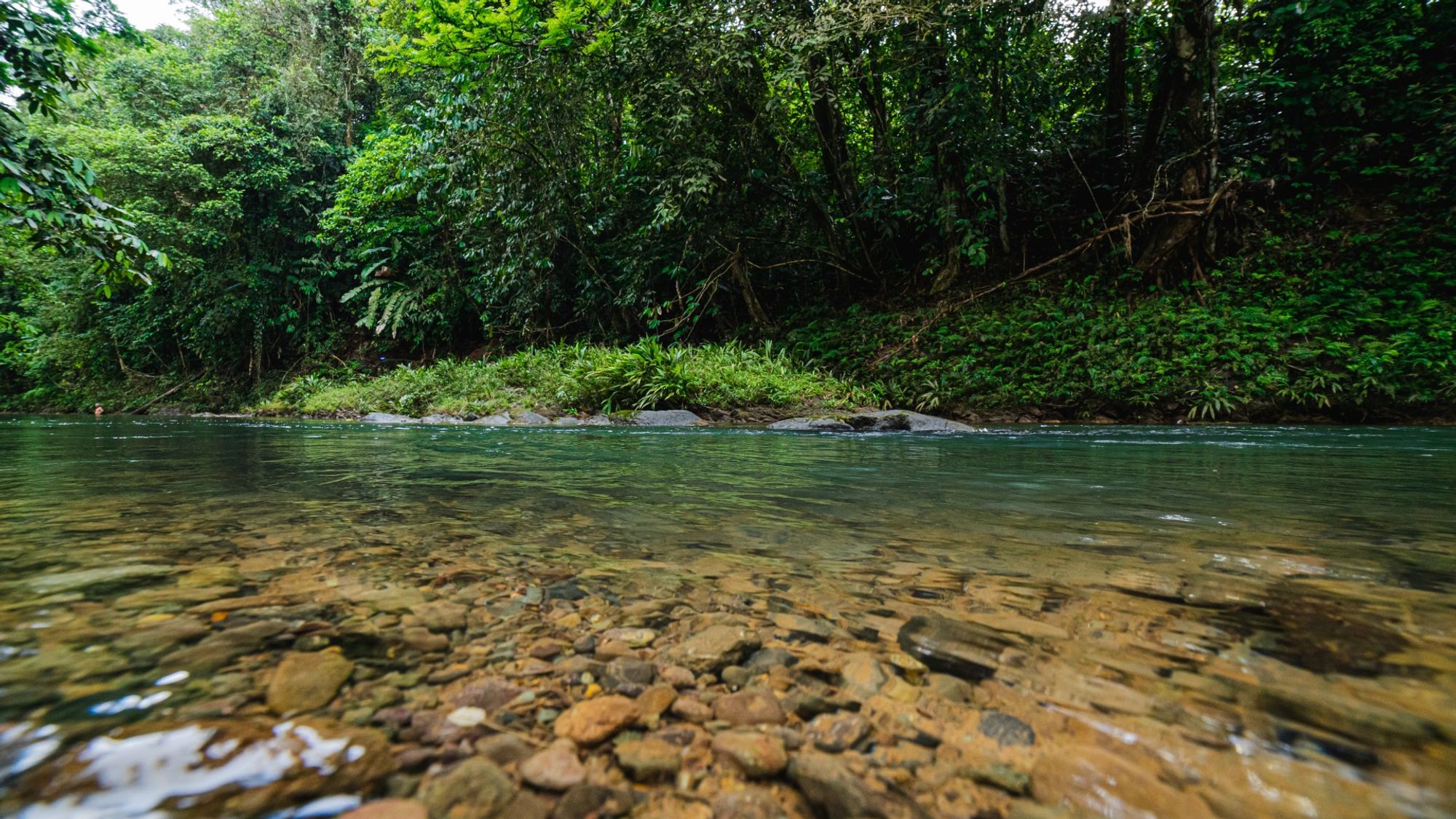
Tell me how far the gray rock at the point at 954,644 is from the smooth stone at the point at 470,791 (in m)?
0.58

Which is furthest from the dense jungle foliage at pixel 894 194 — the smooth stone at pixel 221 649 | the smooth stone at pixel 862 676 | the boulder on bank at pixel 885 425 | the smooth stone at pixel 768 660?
the smooth stone at pixel 862 676

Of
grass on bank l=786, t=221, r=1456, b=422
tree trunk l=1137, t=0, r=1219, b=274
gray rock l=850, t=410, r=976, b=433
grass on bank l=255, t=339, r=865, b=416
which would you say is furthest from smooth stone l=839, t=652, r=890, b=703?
tree trunk l=1137, t=0, r=1219, b=274

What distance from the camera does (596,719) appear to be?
75 cm

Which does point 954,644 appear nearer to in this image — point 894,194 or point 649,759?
point 649,759

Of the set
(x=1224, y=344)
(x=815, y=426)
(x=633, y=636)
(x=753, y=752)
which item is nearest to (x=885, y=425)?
(x=815, y=426)

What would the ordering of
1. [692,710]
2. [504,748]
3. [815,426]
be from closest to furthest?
[504,748]
[692,710]
[815,426]

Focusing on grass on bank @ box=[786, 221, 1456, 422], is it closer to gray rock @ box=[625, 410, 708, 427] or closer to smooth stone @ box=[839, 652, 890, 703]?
gray rock @ box=[625, 410, 708, 427]

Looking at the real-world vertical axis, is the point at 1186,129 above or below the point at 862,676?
above

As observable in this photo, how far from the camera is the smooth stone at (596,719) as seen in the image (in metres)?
0.72

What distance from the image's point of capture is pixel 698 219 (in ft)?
30.2

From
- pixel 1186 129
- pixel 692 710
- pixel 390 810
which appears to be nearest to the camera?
pixel 390 810

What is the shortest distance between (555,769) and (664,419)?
20.9ft

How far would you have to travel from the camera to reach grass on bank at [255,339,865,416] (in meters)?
7.80

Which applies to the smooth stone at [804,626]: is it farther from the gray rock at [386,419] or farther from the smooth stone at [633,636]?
the gray rock at [386,419]
